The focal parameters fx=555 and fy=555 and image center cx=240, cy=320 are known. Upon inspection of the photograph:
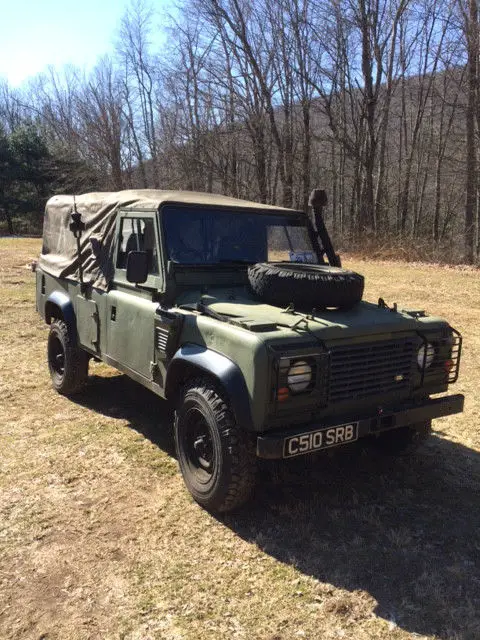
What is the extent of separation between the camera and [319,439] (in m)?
3.12

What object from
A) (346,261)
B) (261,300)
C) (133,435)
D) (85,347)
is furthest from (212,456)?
(346,261)

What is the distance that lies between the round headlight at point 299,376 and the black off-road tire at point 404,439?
142 centimetres

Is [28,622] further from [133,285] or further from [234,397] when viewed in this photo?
[133,285]

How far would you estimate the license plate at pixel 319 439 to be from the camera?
3025 millimetres

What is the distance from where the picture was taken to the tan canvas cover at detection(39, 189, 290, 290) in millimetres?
4594

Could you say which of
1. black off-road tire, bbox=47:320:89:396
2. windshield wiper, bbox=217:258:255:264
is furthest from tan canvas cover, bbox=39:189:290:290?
black off-road tire, bbox=47:320:89:396

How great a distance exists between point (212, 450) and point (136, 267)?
55.8 inches

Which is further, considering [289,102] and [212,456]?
[289,102]

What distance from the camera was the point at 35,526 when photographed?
3.41 metres

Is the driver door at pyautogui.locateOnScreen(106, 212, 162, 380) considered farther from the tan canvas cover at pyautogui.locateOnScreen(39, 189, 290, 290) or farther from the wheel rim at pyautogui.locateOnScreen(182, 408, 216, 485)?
the wheel rim at pyautogui.locateOnScreen(182, 408, 216, 485)

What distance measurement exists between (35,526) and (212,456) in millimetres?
1159

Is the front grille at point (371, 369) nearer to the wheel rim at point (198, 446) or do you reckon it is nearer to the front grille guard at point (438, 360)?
the front grille guard at point (438, 360)

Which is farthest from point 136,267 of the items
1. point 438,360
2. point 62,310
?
point 438,360

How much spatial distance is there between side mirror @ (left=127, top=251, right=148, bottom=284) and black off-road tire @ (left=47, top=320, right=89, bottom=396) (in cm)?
170
